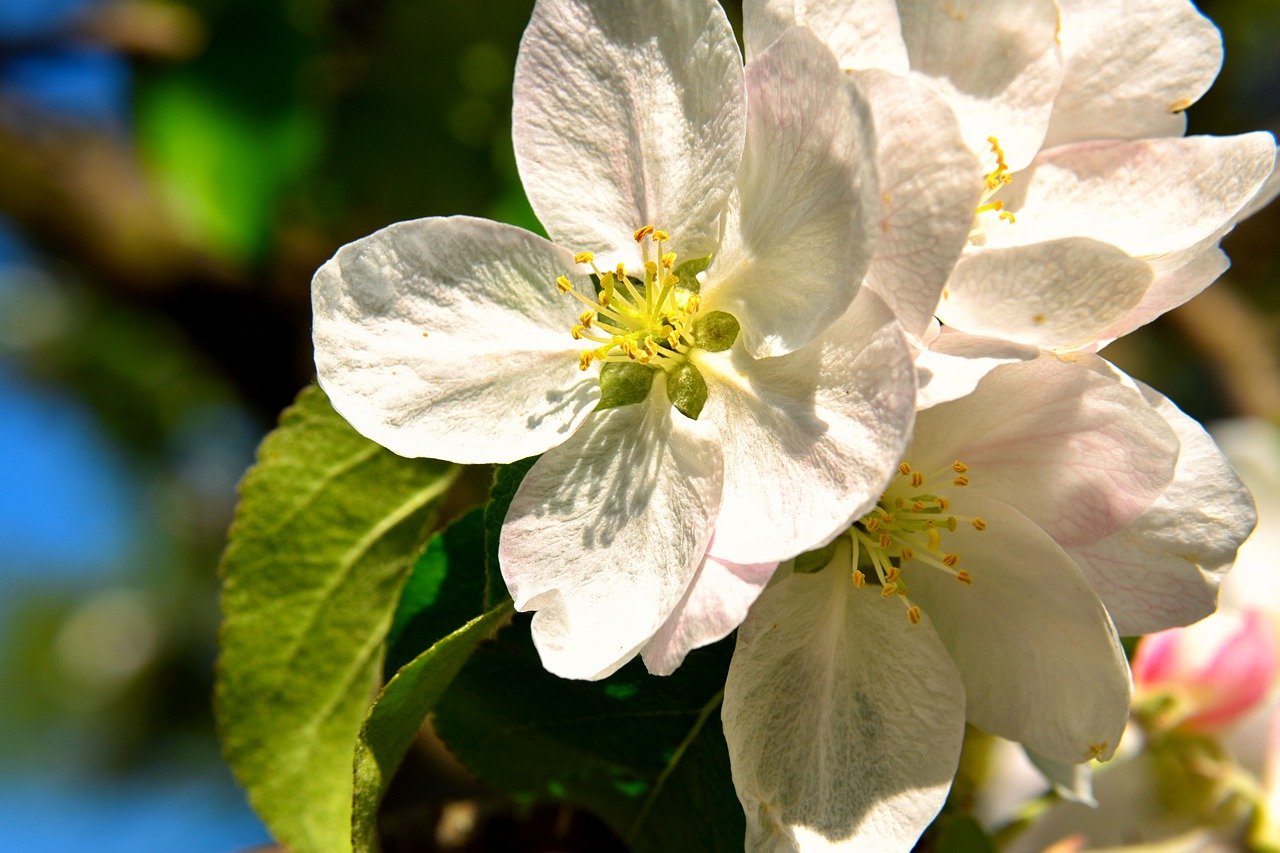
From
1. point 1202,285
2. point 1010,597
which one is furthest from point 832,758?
point 1202,285

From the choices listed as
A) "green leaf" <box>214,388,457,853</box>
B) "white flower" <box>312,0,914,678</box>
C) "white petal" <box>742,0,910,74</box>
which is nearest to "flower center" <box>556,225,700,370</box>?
"white flower" <box>312,0,914,678</box>

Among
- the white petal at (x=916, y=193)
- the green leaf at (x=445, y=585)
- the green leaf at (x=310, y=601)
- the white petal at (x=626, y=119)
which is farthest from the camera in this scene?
the green leaf at (x=310, y=601)

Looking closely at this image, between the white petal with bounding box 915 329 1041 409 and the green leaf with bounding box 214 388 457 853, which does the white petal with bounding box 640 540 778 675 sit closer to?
the white petal with bounding box 915 329 1041 409

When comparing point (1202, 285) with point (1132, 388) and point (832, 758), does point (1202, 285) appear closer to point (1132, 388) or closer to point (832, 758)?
point (1132, 388)

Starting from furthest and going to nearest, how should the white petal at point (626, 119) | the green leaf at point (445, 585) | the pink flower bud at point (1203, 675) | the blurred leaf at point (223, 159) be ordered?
the blurred leaf at point (223, 159)
the pink flower bud at point (1203, 675)
the green leaf at point (445, 585)
the white petal at point (626, 119)

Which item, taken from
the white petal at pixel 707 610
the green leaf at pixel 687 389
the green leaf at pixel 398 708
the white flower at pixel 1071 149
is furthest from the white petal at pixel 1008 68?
the green leaf at pixel 398 708

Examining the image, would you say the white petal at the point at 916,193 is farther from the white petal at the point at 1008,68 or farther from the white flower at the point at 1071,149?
the white petal at the point at 1008,68

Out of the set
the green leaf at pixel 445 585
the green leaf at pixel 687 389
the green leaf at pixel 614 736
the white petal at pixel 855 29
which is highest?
the white petal at pixel 855 29
